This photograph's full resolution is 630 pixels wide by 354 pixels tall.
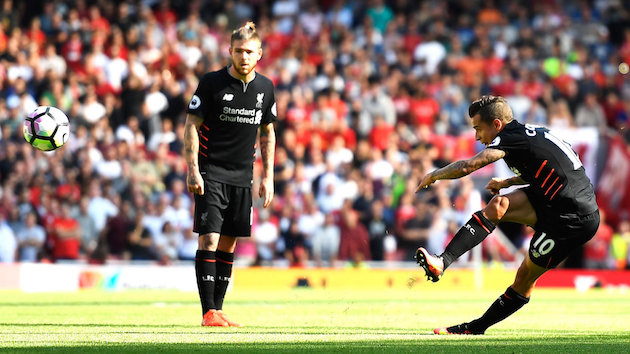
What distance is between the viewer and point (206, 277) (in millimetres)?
8969

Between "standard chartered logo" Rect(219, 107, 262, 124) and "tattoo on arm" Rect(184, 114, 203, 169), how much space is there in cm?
22

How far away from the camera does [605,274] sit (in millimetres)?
19734

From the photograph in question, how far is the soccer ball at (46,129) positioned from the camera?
11.0m

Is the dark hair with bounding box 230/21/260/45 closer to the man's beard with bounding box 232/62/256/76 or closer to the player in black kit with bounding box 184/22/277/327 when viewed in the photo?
the player in black kit with bounding box 184/22/277/327

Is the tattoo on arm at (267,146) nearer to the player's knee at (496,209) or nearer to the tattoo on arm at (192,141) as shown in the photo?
the tattoo on arm at (192,141)

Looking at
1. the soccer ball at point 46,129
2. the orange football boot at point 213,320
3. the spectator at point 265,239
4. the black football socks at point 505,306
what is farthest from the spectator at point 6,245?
the black football socks at point 505,306

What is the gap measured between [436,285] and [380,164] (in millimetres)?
2540

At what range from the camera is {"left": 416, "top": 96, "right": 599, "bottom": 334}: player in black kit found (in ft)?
25.2

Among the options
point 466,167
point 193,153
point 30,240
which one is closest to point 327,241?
point 30,240

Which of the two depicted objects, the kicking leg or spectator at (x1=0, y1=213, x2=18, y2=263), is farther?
spectator at (x1=0, y1=213, x2=18, y2=263)

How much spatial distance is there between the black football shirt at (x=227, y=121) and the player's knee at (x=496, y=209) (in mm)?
2422

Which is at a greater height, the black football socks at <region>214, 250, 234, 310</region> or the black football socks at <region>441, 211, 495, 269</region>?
the black football socks at <region>441, 211, 495, 269</region>

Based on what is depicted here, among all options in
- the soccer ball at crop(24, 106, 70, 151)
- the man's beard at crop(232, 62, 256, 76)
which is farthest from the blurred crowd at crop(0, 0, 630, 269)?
the man's beard at crop(232, 62, 256, 76)

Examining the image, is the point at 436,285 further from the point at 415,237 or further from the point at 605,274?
the point at 605,274
